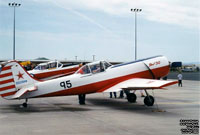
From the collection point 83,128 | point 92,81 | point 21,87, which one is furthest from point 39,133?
point 92,81

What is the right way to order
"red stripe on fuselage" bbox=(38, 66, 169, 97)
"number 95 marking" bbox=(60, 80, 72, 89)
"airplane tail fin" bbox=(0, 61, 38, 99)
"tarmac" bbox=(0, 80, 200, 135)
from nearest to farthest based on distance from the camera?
"tarmac" bbox=(0, 80, 200, 135) → "airplane tail fin" bbox=(0, 61, 38, 99) → "number 95 marking" bbox=(60, 80, 72, 89) → "red stripe on fuselage" bbox=(38, 66, 169, 97)

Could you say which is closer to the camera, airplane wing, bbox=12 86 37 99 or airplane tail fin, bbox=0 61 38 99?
airplane wing, bbox=12 86 37 99

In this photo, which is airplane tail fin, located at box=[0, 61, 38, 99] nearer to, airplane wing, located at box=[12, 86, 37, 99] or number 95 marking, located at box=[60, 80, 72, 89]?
airplane wing, located at box=[12, 86, 37, 99]

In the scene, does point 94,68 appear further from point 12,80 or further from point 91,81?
point 12,80

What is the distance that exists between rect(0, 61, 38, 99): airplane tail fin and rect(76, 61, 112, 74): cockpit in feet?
7.11

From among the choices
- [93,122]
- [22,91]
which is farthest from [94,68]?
[93,122]

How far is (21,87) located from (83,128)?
4762mm

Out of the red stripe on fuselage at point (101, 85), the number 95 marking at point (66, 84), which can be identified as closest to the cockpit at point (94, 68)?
the red stripe on fuselage at point (101, 85)

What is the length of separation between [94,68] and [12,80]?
3.57 meters

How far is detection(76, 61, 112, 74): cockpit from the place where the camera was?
43.2 feet

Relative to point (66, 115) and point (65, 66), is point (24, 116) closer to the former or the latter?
point (66, 115)

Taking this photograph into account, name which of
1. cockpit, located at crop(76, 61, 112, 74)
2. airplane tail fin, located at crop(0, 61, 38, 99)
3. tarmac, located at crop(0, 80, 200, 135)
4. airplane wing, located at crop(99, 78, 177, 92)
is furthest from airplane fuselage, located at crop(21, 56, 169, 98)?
tarmac, located at crop(0, 80, 200, 135)

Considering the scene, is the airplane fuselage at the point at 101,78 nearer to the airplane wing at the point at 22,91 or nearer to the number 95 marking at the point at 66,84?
the number 95 marking at the point at 66,84

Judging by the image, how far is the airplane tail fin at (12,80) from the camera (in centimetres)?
1180
